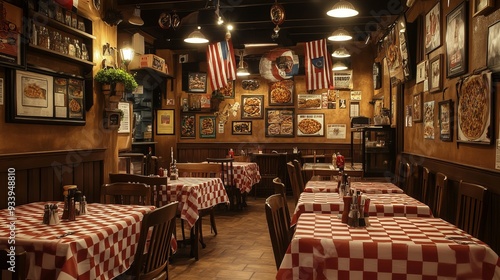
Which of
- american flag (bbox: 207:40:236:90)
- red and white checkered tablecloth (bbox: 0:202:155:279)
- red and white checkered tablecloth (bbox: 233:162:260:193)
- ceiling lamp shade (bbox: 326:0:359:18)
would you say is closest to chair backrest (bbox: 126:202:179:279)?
red and white checkered tablecloth (bbox: 0:202:155:279)

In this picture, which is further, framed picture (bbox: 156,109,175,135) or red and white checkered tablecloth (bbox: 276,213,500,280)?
framed picture (bbox: 156,109,175,135)

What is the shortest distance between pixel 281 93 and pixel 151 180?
681 cm

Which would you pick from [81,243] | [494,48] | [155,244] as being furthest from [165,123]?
[81,243]

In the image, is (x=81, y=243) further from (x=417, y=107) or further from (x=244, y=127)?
(x=244, y=127)

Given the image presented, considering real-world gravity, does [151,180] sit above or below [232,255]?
above

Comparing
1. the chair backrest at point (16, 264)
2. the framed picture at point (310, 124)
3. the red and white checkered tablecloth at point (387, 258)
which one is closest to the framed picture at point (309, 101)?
the framed picture at point (310, 124)

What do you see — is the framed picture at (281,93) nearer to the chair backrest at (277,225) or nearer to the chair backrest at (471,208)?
the chair backrest at (471,208)

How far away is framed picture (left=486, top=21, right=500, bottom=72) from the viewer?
11.2 feet

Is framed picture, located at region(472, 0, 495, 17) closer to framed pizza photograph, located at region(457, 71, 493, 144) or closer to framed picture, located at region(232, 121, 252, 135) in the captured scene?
framed pizza photograph, located at region(457, 71, 493, 144)

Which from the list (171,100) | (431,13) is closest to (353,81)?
(171,100)

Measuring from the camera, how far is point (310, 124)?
11.1 metres

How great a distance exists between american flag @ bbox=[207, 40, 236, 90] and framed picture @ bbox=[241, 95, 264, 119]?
2.61 metres

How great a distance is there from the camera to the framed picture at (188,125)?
11.5 meters

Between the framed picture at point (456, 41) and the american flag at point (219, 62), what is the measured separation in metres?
4.62
